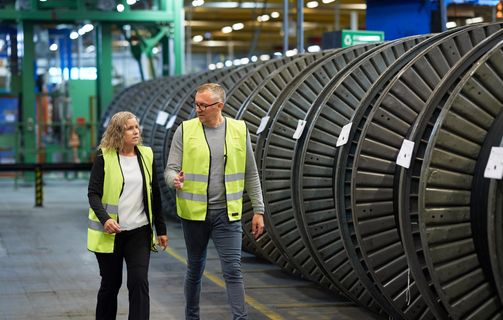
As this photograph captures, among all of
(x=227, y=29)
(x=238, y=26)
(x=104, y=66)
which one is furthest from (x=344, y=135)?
(x=227, y=29)

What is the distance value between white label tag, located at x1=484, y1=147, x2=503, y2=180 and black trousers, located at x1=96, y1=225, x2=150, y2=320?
246 centimetres

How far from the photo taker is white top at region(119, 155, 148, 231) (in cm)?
710

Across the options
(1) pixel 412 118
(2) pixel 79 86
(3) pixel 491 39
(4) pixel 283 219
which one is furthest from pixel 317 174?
(2) pixel 79 86

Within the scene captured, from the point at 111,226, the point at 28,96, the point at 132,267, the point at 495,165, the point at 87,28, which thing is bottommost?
the point at 132,267

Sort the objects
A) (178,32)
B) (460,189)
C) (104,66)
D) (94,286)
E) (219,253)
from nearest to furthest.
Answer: (460,189)
(219,253)
(94,286)
(178,32)
(104,66)

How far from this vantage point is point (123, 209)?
7.10 m

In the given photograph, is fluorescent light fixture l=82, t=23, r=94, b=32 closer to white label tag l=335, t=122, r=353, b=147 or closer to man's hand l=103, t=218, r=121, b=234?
white label tag l=335, t=122, r=353, b=147

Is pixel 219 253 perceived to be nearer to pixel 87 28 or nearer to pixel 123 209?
pixel 123 209

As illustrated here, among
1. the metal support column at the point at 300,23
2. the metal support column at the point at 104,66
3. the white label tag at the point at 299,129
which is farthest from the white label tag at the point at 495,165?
the metal support column at the point at 104,66

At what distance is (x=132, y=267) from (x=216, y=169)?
91cm

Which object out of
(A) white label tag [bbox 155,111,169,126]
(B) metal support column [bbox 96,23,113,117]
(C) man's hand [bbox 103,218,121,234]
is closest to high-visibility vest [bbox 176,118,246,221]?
(C) man's hand [bbox 103,218,121,234]

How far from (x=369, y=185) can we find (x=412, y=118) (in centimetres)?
58

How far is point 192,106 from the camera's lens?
14523mm

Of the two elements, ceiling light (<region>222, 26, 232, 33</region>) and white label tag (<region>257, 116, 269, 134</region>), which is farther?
ceiling light (<region>222, 26, 232, 33</region>)
